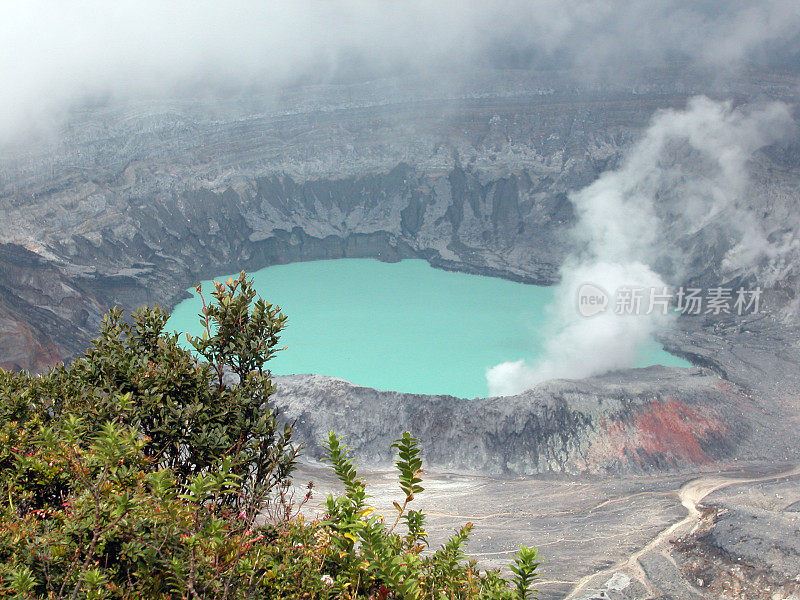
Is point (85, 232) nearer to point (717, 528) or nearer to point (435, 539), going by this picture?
point (435, 539)

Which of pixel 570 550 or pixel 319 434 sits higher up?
pixel 319 434

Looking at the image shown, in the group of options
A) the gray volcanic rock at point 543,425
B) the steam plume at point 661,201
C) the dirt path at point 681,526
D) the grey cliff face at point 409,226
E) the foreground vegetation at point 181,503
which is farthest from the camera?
the steam plume at point 661,201

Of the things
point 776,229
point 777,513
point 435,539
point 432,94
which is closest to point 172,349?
point 435,539

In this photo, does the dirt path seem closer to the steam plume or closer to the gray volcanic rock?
the gray volcanic rock

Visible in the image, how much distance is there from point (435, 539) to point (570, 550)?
3741mm

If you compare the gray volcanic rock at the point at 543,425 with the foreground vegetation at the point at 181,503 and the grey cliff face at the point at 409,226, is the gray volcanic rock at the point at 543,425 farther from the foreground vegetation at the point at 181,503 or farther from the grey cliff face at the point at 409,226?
the foreground vegetation at the point at 181,503

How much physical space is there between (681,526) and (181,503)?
58.5ft

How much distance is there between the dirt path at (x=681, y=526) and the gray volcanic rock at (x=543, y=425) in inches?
63.9

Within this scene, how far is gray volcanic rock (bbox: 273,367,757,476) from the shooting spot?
2569cm

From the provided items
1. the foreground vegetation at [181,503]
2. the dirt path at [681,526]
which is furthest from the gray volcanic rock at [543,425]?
the foreground vegetation at [181,503]

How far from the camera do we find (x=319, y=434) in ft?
90.1

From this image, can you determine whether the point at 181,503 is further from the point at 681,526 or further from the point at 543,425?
the point at 543,425

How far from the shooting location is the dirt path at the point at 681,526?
55.4 ft

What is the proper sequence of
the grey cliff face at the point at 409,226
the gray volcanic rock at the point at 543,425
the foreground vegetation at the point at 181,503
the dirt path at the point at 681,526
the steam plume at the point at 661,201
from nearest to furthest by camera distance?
the foreground vegetation at the point at 181,503, the dirt path at the point at 681,526, the gray volcanic rock at the point at 543,425, the grey cliff face at the point at 409,226, the steam plume at the point at 661,201
